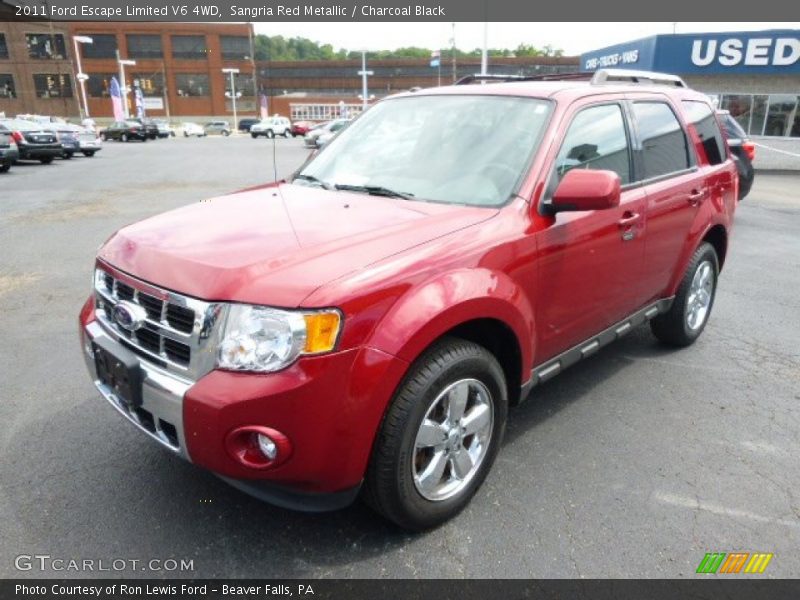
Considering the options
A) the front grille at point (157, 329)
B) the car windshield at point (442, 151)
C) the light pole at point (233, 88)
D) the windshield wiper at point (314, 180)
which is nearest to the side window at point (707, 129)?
the car windshield at point (442, 151)

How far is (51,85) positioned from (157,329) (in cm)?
7795

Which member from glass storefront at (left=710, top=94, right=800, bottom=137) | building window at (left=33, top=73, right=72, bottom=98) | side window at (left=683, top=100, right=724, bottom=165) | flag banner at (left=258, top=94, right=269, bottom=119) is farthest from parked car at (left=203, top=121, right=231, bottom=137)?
side window at (left=683, top=100, right=724, bottom=165)

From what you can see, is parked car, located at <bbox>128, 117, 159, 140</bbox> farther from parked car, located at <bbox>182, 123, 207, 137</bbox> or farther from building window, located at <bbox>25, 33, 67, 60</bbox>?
building window, located at <bbox>25, 33, 67, 60</bbox>

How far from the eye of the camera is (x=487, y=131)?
3.23 meters

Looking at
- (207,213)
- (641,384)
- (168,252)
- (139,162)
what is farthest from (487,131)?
(139,162)

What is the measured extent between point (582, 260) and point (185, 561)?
2.33 meters

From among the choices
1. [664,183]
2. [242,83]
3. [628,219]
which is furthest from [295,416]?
[242,83]

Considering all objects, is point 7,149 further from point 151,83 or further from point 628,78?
point 151,83

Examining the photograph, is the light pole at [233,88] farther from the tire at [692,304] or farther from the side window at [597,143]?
the side window at [597,143]

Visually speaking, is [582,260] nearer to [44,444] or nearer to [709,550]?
[709,550]

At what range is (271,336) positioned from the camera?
212 centimetres

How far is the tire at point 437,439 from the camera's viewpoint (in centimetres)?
234

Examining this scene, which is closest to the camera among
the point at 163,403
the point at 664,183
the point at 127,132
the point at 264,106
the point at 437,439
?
the point at 163,403

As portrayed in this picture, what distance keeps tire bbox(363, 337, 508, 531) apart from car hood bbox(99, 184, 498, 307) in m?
0.50
